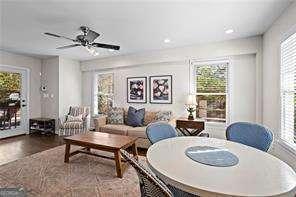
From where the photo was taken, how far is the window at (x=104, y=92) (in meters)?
6.24

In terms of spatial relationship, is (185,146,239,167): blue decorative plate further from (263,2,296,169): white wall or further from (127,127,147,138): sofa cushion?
(127,127,147,138): sofa cushion

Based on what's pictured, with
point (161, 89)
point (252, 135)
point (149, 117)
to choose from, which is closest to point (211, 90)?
point (161, 89)

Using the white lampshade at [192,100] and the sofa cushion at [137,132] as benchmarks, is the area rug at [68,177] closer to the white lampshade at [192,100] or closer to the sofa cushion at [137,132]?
the sofa cushion at [137,132]

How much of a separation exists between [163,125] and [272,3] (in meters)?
2.26

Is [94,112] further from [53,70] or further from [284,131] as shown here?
[284,131]

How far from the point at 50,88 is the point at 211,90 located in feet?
16.6

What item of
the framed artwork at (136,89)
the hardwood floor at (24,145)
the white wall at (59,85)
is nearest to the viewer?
the hardwood floor at (24,145)

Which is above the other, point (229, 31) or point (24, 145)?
point (229, 31)

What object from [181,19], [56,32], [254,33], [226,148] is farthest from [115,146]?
[254,33]

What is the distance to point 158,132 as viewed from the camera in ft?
7.80

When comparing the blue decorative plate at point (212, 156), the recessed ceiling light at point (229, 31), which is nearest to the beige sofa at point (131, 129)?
the recessed ceiling light at point (229, 31)

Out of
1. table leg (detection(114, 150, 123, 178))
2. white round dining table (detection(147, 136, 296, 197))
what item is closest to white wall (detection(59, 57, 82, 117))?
table leg (detection(114, 150, 123, 178))

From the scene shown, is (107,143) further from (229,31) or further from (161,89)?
(229,31)

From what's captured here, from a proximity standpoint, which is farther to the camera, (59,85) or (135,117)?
(59,85)
